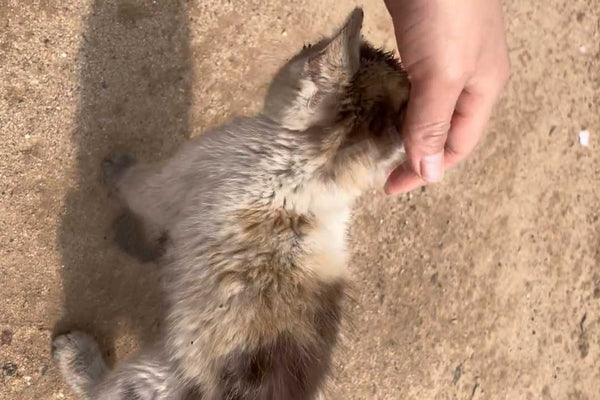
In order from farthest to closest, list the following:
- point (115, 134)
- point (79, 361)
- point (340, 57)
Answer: point (115, 134) < point (79, 361) < point (340, 57)

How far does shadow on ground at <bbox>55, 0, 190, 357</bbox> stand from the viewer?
3066 millimetres

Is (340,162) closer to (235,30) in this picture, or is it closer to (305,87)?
(305,87)

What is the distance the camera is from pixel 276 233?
7.41 feet

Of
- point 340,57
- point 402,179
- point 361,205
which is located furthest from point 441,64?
point 361,205

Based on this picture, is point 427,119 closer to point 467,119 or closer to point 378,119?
point 378,119

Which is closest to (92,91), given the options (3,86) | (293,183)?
(3,86)

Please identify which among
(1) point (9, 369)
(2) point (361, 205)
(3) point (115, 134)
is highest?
(3) point (115, 134)

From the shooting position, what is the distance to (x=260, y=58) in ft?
10.8

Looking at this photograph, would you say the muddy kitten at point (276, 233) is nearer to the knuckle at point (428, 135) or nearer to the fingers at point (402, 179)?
the knuckle at point (428, 135)

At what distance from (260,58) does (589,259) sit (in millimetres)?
2443

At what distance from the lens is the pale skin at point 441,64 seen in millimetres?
2182

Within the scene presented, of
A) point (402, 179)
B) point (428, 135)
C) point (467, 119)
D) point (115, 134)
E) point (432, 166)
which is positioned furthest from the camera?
point (115, 134)

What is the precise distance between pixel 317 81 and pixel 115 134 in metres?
1.48

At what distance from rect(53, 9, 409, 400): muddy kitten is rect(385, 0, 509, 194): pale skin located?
0.09 metres
